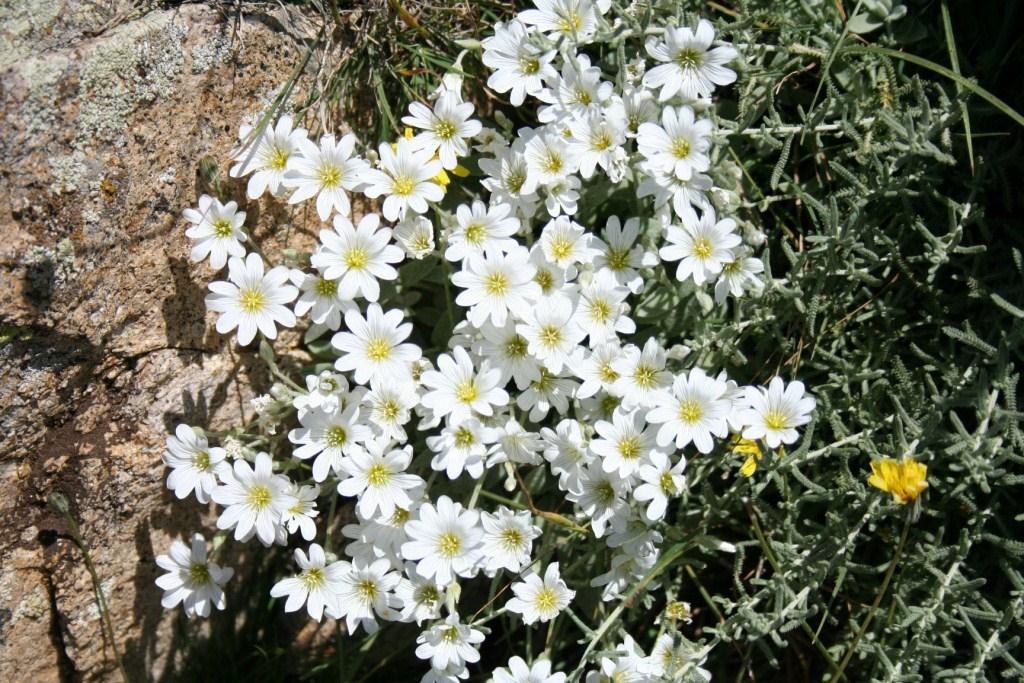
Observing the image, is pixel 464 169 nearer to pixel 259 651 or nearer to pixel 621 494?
pixel 621 494

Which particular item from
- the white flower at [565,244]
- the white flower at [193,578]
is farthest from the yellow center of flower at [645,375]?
the white flower at [193,578]

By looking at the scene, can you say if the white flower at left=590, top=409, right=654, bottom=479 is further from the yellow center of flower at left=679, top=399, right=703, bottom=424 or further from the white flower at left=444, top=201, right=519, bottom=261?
the white flower at left=444, top=201, right=519, bottom=261

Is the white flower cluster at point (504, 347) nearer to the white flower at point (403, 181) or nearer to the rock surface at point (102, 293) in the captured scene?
the white flower at point (403, 181)

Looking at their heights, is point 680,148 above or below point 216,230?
above

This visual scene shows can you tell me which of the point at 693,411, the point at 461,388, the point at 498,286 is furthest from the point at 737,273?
the point at 461,388

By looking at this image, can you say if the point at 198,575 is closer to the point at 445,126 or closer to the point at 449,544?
the point at 449,544

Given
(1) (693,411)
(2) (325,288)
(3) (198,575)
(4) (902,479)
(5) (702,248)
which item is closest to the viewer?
(4) (902,479)
